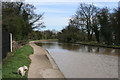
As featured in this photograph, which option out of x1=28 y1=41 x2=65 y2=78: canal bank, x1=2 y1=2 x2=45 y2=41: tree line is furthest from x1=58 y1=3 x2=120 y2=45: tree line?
x1=28 y1=41 x2=65 y2=78: canal bank

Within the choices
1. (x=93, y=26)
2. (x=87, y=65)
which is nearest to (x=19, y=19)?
(x=87, y=65)

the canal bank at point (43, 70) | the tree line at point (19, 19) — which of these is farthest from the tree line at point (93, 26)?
the canal bank at point (43, 70)

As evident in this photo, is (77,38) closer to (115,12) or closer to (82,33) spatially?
(82,33)

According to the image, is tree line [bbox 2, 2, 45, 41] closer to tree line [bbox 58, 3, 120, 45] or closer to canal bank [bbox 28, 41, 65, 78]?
canal bank [bbox 28, 41, 65, 78]

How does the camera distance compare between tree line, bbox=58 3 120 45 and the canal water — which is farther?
tree line, bbox=58 3 120 45

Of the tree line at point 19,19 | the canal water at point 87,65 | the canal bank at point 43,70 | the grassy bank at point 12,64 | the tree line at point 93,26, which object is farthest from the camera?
the tree line at point 93,26

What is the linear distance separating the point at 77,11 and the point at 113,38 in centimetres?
1912

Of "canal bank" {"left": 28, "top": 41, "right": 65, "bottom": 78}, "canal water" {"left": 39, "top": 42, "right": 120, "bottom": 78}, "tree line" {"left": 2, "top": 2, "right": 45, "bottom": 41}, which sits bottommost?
"canal water" {"left": 39, "top": 42, "right": 120, "bottom": 78}

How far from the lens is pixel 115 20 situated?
84.4ft

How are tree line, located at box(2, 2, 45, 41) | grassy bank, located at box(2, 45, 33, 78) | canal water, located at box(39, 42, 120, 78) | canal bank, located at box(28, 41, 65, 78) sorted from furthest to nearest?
tree line, located at box(2, 2, 45, 41)
canal water, located at box(39, 42, 120, 78)
canal bank, located at box(28, 41, 65, 78)
grassy bank, located at box(2, 45, 33, 78)

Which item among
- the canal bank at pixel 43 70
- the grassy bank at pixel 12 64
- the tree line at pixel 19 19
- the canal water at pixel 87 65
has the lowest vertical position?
the canal water at pixel 87 65

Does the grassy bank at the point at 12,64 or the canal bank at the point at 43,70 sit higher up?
the grassy bank at the point at 12,64

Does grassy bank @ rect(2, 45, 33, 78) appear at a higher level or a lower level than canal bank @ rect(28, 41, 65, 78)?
higher

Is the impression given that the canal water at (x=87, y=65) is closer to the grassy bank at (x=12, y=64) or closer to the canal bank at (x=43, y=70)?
the canal bank at (x=43, y=70)
